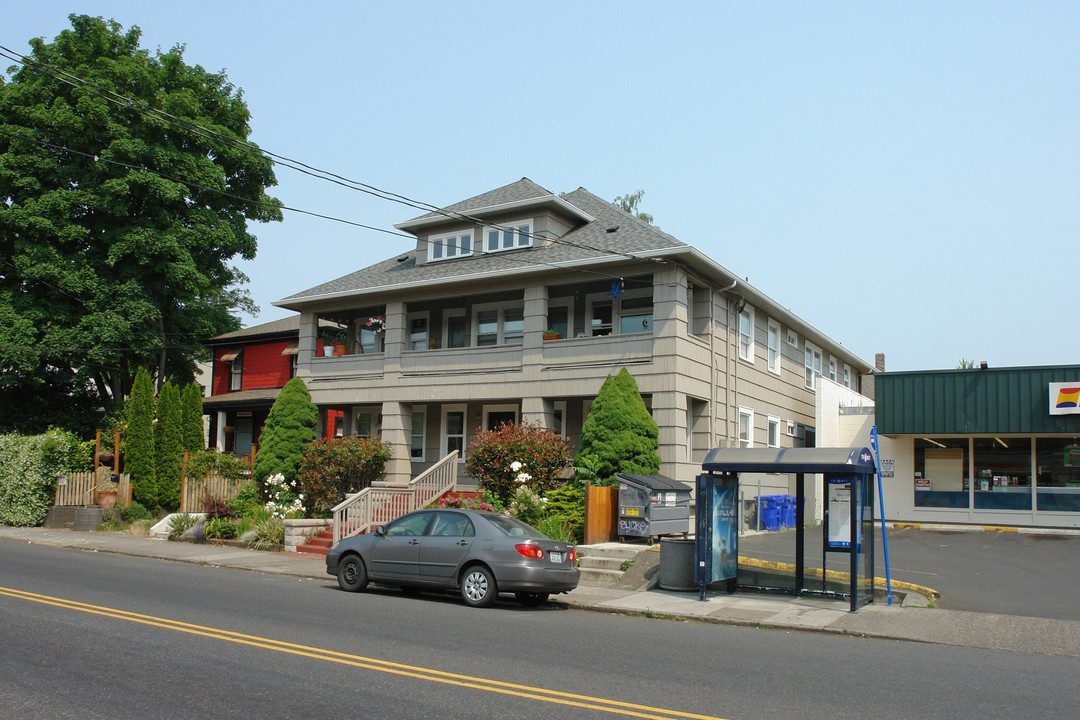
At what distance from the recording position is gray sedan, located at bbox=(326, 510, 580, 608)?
1319 centimetres

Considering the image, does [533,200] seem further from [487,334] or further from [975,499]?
[975,499]

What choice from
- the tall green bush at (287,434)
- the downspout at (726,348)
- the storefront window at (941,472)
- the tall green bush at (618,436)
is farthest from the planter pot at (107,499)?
the storefront window at (941,472)

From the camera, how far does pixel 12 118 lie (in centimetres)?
3006

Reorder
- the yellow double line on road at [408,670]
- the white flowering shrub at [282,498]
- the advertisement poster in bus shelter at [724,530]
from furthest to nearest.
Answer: the white flowering shrub at [282,498] → the advertisement poster in bus shelter at [724,530] → the yellow double line on road at [408,670]

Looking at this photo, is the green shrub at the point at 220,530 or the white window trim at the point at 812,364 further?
the white window trim at the point at 812,364

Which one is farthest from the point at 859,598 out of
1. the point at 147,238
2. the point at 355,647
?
the point at 147,238

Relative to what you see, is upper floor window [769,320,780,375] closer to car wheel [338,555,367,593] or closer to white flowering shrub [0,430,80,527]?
car wheel [338,555,367,593]

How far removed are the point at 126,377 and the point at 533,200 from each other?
18361mm

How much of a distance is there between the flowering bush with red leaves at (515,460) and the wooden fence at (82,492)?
1236 cm

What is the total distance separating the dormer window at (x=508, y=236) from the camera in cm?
2536

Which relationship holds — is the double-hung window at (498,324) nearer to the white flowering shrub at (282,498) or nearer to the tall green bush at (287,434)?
the tall green bush at (287,434)

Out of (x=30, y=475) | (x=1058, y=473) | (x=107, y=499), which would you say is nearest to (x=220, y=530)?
(x=107, y=499)

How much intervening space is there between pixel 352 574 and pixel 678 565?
550 centimetres

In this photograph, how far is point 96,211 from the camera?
102ft
